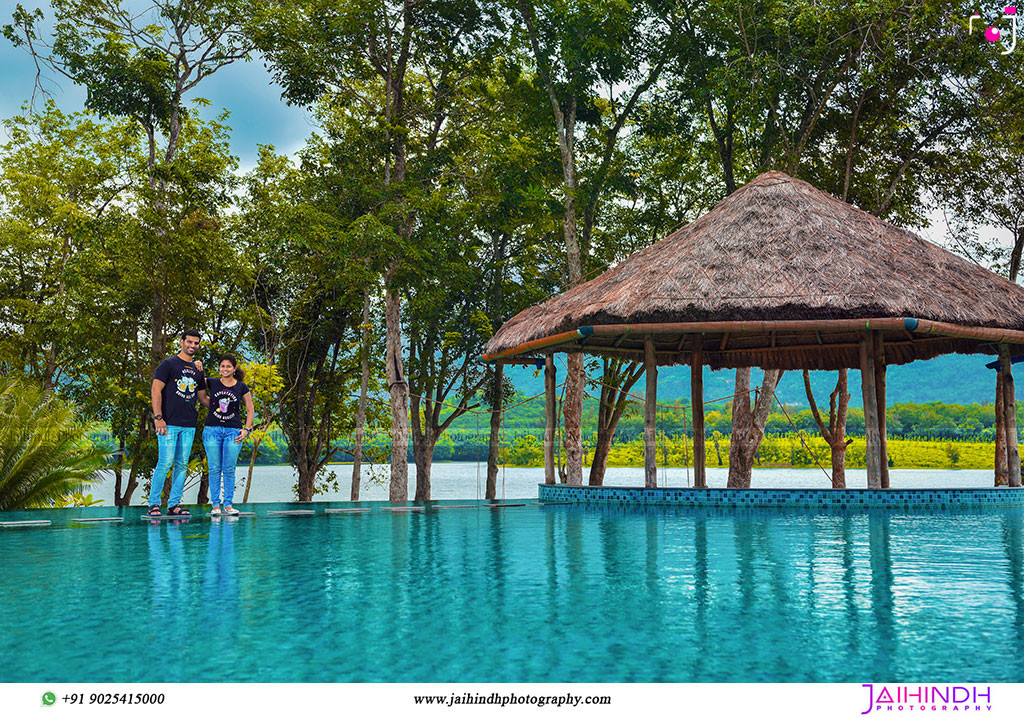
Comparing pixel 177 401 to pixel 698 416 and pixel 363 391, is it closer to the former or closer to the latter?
pixel 698 416

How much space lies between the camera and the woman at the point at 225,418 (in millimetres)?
7469

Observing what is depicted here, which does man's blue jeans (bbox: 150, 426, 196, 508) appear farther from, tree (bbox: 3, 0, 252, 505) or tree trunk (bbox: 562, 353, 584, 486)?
tree (bbox: 3, 0, 252, 505)

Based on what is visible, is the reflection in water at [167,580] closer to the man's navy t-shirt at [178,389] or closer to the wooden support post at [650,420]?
the man's navy t-shirt at [178,389]

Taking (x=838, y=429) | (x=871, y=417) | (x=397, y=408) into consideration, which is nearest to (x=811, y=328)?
(x=871, y=417)

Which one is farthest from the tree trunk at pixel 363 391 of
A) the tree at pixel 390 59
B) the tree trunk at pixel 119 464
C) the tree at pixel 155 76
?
the tree trunk at pixel 119 464

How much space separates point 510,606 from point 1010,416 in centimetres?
985

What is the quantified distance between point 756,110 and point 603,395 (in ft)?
28.4

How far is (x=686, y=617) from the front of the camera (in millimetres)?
3477

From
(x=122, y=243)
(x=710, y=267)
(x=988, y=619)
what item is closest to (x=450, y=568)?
(x=988, y=619)

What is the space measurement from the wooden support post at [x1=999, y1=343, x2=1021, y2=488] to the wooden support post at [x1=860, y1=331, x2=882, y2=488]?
209 centimetres

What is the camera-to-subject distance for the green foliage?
9.20 meters

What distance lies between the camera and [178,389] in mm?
7238

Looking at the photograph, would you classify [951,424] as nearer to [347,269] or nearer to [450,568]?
[347,269]
